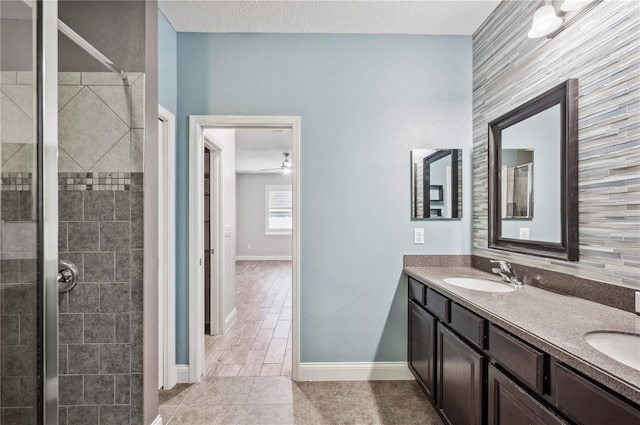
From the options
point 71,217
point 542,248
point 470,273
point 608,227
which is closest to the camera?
point 608,227

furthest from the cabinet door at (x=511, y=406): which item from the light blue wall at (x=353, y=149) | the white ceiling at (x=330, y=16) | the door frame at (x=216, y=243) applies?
the door frame at (x=216, y=243)

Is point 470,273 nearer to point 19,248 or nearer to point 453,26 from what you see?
point 453,26

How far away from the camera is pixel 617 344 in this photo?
3.59ft

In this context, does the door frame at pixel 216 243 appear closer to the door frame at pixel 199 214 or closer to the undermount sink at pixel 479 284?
the door frame at pixel 199 214

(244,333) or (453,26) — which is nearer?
(453,26)

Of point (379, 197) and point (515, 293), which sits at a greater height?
point (379, 197)

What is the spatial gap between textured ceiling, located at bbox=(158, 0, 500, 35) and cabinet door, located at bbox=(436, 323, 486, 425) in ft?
6.92

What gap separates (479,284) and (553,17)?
1533mm

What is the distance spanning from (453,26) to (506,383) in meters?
2.40

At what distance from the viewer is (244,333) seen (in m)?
3.52

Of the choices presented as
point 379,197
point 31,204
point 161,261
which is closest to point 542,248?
point 379,197

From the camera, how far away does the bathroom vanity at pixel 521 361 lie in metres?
0.86

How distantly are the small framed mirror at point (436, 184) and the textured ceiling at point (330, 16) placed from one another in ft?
3.07

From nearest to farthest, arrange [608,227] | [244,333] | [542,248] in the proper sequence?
[608,227] → [542,248] → [244,333]
